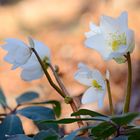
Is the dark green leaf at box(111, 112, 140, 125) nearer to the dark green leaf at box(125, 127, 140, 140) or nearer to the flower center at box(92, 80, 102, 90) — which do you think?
the dark green leaf at box(125, 127, 140, 140)

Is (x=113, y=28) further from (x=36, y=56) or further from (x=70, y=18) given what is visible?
(x=70, y=18)

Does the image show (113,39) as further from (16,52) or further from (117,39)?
(16,52)

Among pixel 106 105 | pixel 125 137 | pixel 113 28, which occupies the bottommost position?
pixel 106 105

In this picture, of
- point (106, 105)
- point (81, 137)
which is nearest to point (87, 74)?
point (81, 137)

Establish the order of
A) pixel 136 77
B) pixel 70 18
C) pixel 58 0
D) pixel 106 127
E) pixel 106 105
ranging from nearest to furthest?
pixel 106 127
pixel 106 105
pixel 136 77
pixel 70 18
pixel 58 0

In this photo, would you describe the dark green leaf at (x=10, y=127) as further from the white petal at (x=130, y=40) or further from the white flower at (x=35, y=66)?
the white petal at (x=130, y=40)

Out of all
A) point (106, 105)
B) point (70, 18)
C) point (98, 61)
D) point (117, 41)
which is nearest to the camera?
point (117, 41)
